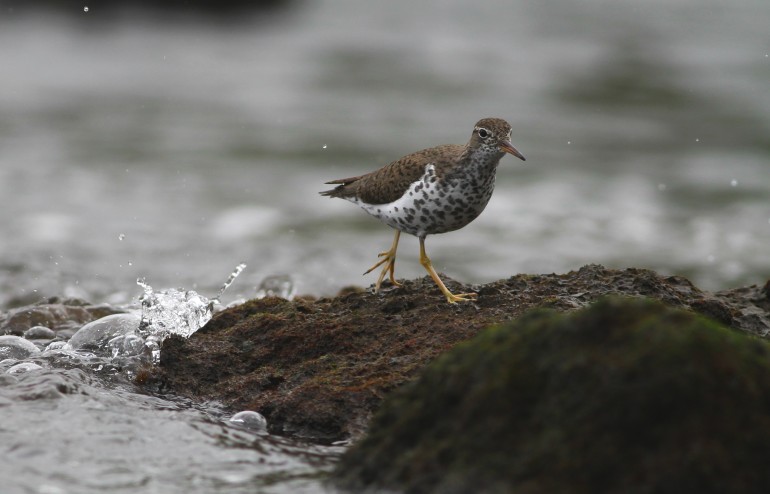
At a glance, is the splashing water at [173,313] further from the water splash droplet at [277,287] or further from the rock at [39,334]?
the water splash droplet at [277,287]

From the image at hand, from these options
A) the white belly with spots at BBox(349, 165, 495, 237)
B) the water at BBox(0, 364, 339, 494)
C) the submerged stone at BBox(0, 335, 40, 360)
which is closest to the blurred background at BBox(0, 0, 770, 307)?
the submerged stone at BBox(0, 335, 40, 360)

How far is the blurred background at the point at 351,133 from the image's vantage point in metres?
11.1

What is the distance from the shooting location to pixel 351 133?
16.7 meters

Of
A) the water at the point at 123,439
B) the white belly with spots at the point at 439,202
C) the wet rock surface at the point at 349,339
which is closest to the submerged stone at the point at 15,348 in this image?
the water at the point at 123,439

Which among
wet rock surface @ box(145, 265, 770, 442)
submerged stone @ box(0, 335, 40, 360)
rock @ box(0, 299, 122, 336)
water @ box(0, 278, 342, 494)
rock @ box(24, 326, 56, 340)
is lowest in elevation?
rock @ box(0, 299, 122, 336)

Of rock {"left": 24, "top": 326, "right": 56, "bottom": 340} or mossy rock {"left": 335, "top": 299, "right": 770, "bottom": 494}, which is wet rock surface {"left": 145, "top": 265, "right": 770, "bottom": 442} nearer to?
mossy rock {"left": 335, "top": 299, "right": 770, "bottom": 494}

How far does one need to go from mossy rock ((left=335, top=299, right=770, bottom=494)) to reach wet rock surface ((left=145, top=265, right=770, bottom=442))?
3.86 feet

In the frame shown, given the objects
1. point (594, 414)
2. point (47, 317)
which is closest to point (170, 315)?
point (47, 317)

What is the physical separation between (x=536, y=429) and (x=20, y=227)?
9.99 m

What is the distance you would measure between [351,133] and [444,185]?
11.2 metres

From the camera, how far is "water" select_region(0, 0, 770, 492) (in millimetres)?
4922

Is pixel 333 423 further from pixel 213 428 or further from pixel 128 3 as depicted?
pixel 128 3

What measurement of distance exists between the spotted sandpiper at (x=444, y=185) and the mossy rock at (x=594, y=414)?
2.18 m

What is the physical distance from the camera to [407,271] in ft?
34.5
